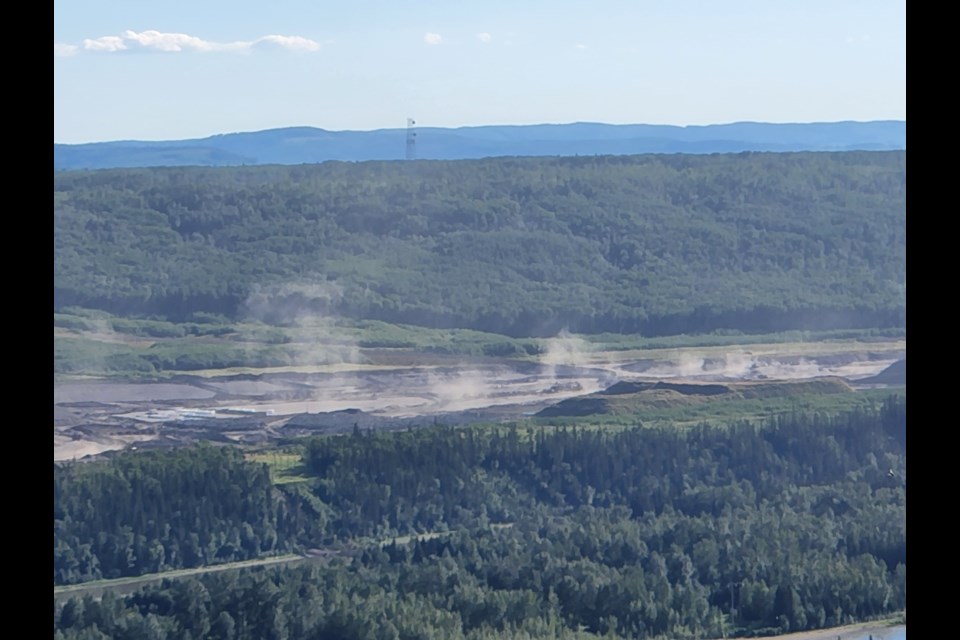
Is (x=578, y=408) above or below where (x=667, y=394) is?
below

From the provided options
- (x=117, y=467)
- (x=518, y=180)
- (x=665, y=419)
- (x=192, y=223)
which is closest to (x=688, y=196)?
(x=518, y=180)

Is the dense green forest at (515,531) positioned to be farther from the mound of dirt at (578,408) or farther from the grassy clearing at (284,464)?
the mound of dirt at (578,408)

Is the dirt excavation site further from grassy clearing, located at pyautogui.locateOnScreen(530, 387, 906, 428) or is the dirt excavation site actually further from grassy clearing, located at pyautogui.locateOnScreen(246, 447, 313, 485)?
grassy clearing, located at pyautogui.locateOnScreen(246, 447, 313, 485)

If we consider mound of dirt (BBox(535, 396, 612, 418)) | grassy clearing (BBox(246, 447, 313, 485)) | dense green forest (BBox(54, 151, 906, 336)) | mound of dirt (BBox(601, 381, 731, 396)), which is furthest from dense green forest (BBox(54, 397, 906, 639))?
dense green forest (BBox(54, 151, 906, 336))

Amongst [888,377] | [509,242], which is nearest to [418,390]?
[888,377]

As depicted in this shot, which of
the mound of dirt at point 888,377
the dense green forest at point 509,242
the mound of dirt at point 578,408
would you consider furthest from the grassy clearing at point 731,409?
the dense green forest at point 509,242

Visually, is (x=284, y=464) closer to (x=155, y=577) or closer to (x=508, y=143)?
(x=155, y=577)
